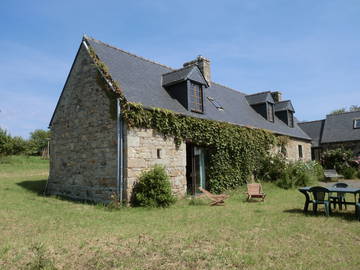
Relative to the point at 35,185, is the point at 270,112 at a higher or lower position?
higher

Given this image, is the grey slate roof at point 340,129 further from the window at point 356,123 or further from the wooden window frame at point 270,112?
the wooden window frame at point 270,112

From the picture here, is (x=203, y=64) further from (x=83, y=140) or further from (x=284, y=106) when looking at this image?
(x=83, y=140)

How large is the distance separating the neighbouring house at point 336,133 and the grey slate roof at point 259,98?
9.53 metres

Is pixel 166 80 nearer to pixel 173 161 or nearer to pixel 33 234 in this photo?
pixel 173 161

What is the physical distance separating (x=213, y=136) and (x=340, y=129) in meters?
19.0

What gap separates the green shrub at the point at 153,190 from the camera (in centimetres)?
961

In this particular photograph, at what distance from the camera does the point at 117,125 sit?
9.95m

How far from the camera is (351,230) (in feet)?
20.9

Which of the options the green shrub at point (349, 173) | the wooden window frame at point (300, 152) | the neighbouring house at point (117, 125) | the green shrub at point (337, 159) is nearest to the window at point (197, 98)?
the neighbouring house at point (117, 125)

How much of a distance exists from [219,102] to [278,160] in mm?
4745

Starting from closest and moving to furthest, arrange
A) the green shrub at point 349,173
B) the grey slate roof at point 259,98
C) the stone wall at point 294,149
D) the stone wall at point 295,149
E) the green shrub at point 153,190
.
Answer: the green shrub at point 153,190 < the stone wall at point 294,149 < the stone wall at point 295,149 < the grey slate roof at point 259,98 < the green shrub at point 349,173

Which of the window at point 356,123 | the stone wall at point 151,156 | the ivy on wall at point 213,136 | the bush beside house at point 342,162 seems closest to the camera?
the stone wall at point 151,156

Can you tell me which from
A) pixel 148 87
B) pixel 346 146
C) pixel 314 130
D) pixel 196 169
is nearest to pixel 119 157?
pixel 148 87

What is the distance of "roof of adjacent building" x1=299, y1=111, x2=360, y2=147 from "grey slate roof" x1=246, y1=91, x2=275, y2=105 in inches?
377
